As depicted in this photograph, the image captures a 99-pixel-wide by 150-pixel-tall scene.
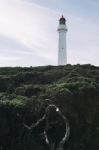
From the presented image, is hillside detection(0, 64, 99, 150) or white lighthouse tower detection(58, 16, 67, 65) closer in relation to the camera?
hillside detection(0, 64, 99, 150)

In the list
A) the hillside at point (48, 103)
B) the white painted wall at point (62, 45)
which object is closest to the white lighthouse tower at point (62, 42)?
the white painted wall at point (62, 45)

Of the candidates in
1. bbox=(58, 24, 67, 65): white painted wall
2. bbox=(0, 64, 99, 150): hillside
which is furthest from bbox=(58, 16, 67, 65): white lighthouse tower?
bbox=(0, 64, 99, 150): hillside

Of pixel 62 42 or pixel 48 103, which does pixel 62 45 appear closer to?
pixel 62 42

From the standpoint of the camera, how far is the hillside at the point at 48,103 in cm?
3300

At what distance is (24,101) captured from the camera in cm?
3662

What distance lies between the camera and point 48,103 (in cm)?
3503

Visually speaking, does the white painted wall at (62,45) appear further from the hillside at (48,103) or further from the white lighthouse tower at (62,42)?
the hillside at (48,103)

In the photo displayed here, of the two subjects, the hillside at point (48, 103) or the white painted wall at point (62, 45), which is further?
the white painted wall at point (62, 45)

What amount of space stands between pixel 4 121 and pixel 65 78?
10.7 m

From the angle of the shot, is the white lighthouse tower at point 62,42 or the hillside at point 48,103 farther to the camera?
the white lighthouse tower at point 62,42

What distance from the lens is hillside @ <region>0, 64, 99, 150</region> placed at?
33000mm

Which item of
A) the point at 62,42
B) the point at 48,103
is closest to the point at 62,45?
the point at 62,42

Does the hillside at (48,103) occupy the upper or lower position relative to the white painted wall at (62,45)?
lower

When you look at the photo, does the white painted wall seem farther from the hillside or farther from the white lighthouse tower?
the hillside
